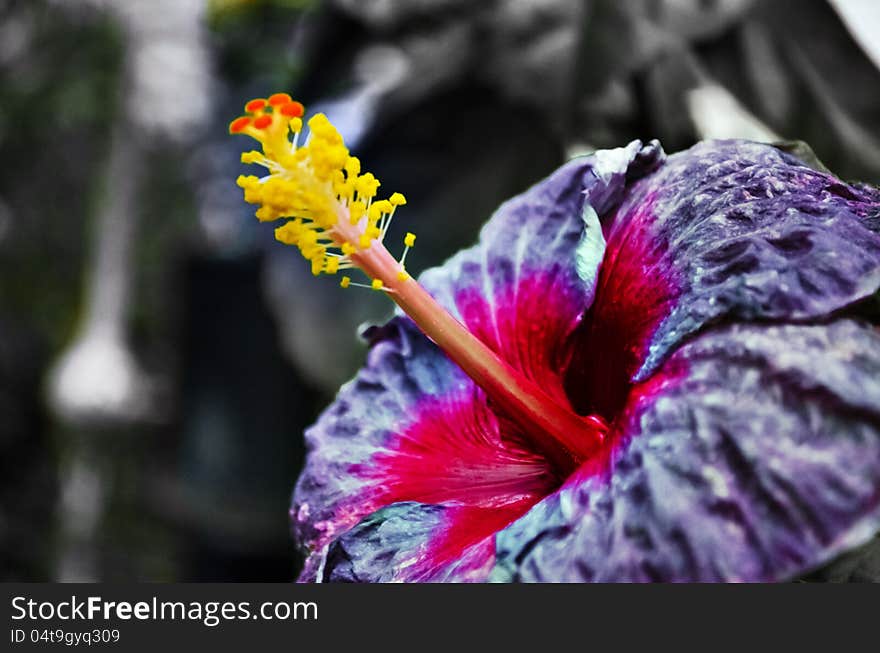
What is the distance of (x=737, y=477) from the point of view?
15.6 inches

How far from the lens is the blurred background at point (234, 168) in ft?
2.90

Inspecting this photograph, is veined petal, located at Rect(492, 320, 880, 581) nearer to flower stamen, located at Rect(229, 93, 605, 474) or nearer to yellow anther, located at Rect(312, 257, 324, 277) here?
flower stamen, located at Rect(229, 93, 605, 474)

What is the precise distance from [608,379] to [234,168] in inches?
48.4

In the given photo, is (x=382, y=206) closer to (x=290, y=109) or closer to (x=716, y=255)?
(x=290, y=109)

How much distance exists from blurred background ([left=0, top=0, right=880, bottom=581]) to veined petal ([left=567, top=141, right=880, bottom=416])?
271 millimetres

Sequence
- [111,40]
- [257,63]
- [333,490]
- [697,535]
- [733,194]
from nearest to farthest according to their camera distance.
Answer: [697,535]
[733,194]
[333,490]
[257,63]
[111,40]

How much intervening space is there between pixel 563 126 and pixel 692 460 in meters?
0.55

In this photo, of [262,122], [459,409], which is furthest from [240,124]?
[459,409]

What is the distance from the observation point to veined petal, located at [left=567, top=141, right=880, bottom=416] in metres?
0.44

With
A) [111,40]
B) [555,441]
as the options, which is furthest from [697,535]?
[111,40]

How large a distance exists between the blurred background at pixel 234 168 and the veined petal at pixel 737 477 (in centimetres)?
39

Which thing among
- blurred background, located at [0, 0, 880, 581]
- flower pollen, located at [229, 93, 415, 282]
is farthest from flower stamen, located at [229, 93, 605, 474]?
blurred background, located at [0, 0, 880, 581]

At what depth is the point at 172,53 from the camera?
1.84m

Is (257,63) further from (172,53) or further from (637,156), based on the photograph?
(637,156)
